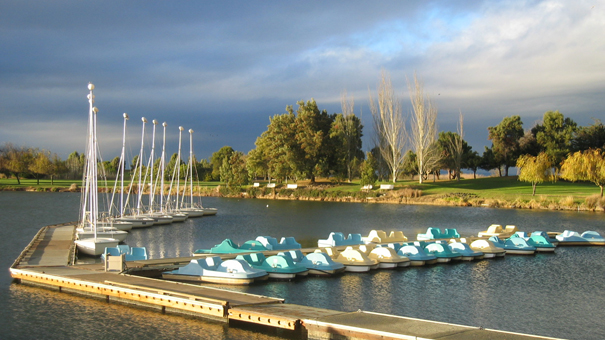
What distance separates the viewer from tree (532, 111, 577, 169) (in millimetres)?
90625

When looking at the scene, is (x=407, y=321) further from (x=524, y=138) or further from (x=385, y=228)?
(x=524, y=138)

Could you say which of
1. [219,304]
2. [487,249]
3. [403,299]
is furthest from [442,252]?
[219,304]

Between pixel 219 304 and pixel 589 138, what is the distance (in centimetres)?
9139

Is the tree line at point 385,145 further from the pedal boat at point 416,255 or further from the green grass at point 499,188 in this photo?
the pedal boat at point 416,255

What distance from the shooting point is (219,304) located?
15.0m

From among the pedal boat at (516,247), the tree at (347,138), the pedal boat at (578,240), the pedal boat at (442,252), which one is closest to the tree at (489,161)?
the tree at (347,138)

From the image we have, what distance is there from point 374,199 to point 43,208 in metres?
44.3

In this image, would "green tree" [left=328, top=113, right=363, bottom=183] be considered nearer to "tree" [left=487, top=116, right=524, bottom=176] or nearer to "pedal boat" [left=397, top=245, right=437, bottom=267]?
"tree" [left=487, top=116, right=524, bottom=176]

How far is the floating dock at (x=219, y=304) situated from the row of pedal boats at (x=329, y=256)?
8.27 ft

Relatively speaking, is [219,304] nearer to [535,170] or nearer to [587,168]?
[587,168]

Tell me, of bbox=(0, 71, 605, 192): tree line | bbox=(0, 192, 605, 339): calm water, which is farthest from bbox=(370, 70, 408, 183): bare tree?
bbox=(0, 192, 605, 339): calm water

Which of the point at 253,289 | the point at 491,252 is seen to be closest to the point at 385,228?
the point at 491,252

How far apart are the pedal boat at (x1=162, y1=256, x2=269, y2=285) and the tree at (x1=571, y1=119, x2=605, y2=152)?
83.8 meters

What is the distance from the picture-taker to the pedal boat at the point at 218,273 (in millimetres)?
20891
